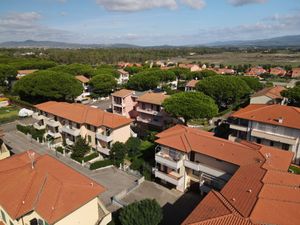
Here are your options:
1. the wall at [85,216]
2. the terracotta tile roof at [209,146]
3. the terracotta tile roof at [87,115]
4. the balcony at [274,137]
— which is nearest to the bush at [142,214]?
the wall at [85,216]

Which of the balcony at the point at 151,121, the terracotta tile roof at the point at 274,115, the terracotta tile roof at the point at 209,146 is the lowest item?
the balcony at the point at 151,121

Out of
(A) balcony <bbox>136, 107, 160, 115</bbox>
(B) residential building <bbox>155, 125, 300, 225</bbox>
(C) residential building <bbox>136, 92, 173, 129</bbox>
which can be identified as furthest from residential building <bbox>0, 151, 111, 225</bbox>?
(A) balcony <bbox>136, 107, 160, 115</bbox>

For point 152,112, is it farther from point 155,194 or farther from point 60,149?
point 155,194

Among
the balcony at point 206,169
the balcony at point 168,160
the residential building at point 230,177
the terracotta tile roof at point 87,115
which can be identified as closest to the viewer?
the residential building at point 230,177

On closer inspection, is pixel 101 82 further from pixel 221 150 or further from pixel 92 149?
pixel 221 150

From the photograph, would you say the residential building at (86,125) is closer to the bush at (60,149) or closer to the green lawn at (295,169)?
the bush at (60,149)

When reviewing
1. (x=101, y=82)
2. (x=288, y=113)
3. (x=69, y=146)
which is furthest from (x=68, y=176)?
(x=101, y=82)
